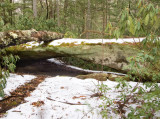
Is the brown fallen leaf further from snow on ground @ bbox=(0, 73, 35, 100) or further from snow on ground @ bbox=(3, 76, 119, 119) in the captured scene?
snow on ground @ bbox=(0, 73, 35, 100)

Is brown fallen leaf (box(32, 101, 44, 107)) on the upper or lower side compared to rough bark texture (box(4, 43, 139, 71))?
lower

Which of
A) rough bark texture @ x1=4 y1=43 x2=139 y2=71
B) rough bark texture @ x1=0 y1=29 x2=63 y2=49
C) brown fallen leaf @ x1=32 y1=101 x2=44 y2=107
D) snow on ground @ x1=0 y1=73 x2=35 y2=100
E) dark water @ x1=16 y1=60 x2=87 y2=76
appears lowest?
dark water @ x1=16 y1=60 x2=87 y2=76

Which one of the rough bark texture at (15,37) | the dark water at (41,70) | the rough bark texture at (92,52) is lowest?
the dark water at (41,70)

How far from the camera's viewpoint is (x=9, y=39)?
14.0 feet

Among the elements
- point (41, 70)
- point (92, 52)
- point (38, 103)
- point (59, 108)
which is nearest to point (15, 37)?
point (38, 103)

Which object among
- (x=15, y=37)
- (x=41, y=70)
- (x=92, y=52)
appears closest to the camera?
(x=15, y=37)

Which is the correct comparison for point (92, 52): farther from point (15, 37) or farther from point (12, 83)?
point (12, 83)

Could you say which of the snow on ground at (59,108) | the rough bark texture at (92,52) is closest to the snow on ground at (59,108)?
the snow on ground at (59,108)

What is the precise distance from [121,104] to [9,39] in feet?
13.0

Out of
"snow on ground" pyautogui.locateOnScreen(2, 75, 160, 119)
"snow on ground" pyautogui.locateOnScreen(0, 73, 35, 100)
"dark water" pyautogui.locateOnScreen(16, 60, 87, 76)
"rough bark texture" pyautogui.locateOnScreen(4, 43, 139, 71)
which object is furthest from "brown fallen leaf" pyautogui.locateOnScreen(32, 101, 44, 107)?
"dark water" pyautogui.locateOnScreen(16, 60, 87, 76)

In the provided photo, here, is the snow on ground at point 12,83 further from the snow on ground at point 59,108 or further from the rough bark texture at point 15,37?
the rough bark texture at point 15,37

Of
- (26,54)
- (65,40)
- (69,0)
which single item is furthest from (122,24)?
(69,0)

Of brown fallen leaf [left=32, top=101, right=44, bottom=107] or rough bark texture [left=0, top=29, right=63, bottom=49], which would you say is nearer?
brown fallen leaf [left=32, top=101, right=44, bottom=107]

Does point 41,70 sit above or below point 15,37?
below
